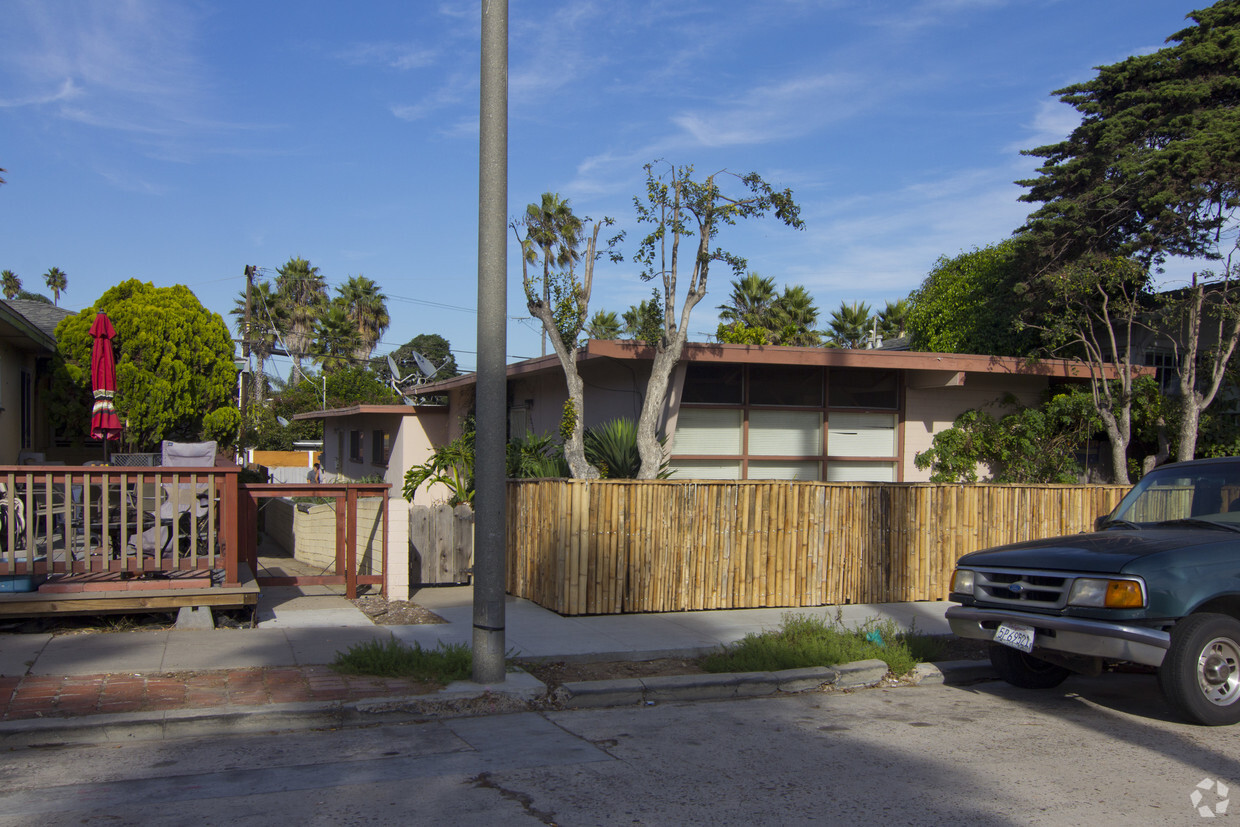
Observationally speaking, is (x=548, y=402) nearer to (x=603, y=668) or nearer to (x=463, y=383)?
(x=463, y=383)

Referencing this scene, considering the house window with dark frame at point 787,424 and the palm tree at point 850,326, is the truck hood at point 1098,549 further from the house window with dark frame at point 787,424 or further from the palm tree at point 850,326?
the palm tree at point 850,326

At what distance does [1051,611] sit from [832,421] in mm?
7626

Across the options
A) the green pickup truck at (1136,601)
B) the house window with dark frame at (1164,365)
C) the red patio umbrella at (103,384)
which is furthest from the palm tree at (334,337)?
the green pickup truck at (1136,601)

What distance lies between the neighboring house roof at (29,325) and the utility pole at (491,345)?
8199 millimetres

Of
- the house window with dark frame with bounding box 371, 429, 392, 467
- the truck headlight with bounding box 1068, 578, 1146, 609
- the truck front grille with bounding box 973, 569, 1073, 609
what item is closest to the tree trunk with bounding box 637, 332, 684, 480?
the truck front grille with bounding box 973, 569, 1073, 609

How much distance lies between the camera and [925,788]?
5.30 metres

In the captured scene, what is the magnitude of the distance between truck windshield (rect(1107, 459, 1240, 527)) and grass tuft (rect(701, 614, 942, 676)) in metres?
2.09

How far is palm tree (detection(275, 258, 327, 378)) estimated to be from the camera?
47.5m

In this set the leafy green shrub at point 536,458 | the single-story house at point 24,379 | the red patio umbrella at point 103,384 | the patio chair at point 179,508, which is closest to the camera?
the patio chair at point 179,508

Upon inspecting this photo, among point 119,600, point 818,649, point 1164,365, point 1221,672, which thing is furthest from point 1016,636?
point 1164,365

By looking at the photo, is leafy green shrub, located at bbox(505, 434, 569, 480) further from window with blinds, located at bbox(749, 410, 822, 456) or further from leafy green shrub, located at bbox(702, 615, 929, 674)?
leafy green shrub, located at bbox(702, 615, 929, 674)

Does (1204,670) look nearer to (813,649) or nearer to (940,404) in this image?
(813,649)

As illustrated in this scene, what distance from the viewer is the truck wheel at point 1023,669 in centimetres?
781

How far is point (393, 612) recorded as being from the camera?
9.96 meters
